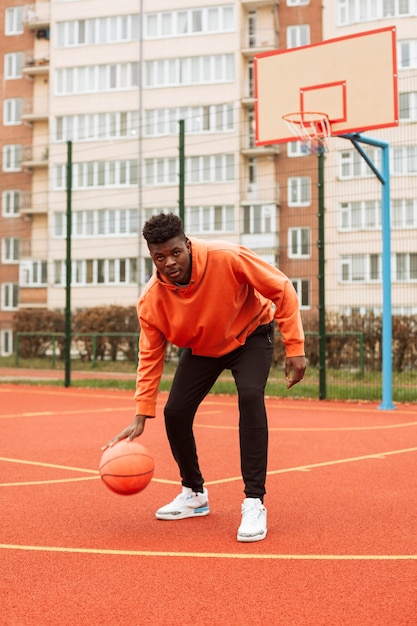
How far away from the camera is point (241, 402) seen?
5133mm

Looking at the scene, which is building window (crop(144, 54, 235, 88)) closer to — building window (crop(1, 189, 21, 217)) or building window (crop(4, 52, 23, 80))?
building window (crop(4, 52, 23, 80))

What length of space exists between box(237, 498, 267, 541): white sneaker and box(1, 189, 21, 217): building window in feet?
141

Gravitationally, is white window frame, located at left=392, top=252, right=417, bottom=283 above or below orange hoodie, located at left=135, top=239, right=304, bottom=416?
above

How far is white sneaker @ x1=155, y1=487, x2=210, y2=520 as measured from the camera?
5531 mm

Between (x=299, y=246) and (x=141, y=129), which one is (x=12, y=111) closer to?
(x=141, y=129)

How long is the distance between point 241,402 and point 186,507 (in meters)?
0.86

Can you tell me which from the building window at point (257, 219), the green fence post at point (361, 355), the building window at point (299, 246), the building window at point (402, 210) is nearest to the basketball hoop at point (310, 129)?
the building window at point (299, 246)

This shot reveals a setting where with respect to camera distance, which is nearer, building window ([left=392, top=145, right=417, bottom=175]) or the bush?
the bush

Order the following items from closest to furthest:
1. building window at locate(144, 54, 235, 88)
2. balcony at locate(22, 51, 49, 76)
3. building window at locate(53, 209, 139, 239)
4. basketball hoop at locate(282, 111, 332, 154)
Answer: basketball hoop at locate(282, 111, 332, 154) < building window at locate(53, 209, 139, 239) < building window at locate(144, 54, 235, 88) < balcony at locate(22, 51, 49, 76)

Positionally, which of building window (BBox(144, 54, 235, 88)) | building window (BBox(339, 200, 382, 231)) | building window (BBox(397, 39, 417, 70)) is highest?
building window (BBox(144, 54, 235, 88))

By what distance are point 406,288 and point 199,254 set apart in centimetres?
2224

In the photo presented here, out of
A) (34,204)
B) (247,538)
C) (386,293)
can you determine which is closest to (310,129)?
(386,293)

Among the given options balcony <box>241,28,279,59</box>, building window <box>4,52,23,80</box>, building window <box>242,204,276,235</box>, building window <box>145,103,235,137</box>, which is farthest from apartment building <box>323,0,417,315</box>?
building window <box>4,52,23,80</box>

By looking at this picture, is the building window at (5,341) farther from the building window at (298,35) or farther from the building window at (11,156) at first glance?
the building window at (298,35)
